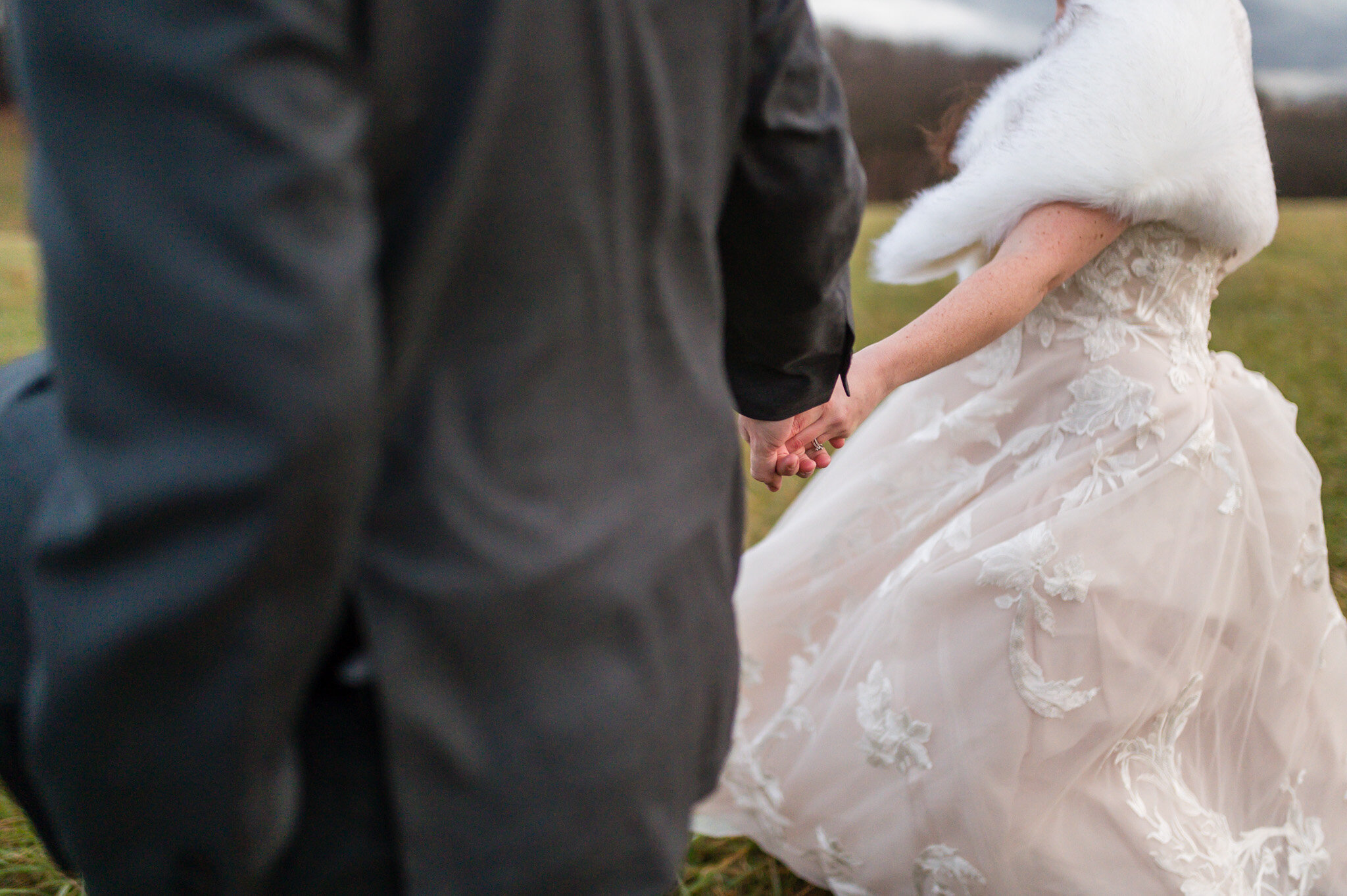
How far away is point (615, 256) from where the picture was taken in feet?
2.27

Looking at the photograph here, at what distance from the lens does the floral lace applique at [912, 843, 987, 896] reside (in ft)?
5.05

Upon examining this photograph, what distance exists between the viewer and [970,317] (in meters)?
1.49

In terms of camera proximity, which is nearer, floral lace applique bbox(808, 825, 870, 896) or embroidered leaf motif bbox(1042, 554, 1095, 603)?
embroidered leaf motif bbox(1042, 554, 1095, 603)

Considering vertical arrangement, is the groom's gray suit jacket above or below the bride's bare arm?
above

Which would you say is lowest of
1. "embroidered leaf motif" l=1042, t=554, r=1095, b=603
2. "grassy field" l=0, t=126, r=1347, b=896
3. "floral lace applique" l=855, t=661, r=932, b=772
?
"grassy field" l=0, t=126, r=1347, b=896

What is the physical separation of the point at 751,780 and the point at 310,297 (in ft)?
5.03

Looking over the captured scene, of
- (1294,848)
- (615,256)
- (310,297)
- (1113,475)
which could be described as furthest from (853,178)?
(1294,848)

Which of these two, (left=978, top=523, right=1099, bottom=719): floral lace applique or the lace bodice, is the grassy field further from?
the lace bodice

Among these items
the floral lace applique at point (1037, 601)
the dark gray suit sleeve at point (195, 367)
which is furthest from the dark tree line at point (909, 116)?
the dark gray suit sleeve at point (195, 367)

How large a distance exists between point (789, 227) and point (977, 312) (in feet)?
1.99

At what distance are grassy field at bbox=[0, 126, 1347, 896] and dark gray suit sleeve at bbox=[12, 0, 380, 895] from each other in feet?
0.67

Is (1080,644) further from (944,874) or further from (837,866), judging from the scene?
Result: (837,866)

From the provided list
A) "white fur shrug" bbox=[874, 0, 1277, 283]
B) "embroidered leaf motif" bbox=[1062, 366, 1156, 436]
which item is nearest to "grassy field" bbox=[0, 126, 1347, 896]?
"embroidered leaf motif" bbox=[1062, 366, 1156, 436]

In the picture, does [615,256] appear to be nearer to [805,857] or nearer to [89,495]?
[89,495]
